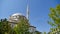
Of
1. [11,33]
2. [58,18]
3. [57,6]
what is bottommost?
[11,33]

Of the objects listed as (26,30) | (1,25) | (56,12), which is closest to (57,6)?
(56,12)

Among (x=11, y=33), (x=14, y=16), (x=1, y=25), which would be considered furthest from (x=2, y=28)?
(x=14, y=16)

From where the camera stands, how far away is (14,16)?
2061 inches

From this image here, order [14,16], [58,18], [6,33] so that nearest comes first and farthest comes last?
[58,18] < [6,33] < [14,16]

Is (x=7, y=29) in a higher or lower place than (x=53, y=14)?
lower

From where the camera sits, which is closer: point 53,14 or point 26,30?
point 53,14

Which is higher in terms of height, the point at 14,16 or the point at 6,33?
the point at 14,16

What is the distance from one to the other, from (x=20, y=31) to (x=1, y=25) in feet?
9.70

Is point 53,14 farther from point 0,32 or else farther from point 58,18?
point 0,32

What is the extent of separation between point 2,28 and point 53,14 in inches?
413

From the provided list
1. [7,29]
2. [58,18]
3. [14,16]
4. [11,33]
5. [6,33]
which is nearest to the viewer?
[58,18]

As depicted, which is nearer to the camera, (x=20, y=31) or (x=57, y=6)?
(x=57, y=6)

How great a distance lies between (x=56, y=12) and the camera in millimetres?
14844

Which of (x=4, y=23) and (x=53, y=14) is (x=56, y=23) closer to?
(x=53, y=14)
